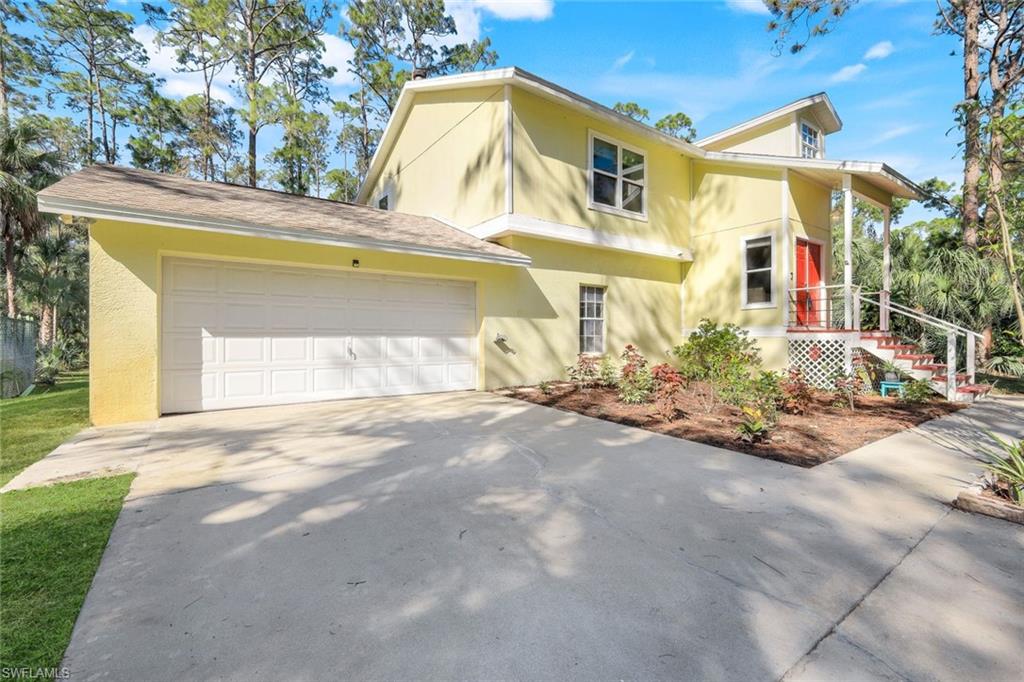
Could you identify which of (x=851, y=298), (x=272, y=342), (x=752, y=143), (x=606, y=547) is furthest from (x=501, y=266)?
(x=752, y=143)

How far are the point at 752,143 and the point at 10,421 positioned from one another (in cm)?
1674

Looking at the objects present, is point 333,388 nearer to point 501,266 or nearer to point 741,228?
point 501,266

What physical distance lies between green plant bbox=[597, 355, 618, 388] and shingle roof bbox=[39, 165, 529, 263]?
285 centimetres

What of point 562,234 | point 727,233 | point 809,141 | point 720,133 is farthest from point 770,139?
point 562,234

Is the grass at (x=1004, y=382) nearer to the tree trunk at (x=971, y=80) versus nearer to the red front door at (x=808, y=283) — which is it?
the tree trunk at (x=971, y=80)

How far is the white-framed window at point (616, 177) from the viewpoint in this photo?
32.7 feet

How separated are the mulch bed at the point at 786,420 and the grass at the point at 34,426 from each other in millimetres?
6164

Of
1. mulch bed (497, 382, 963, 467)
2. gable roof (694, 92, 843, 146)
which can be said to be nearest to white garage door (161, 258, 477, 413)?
mulch bed (497, 382, 963, 467)

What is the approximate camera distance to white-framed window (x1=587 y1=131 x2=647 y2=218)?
392 inches

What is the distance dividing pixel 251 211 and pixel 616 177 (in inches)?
302

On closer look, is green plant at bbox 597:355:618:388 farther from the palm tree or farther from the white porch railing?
the palm tree

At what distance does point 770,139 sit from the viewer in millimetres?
11906

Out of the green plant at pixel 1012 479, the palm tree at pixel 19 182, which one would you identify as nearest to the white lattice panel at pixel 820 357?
the green plant at pixel 1012 479

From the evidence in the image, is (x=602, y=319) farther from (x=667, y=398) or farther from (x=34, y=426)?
(x=34, y=426)
